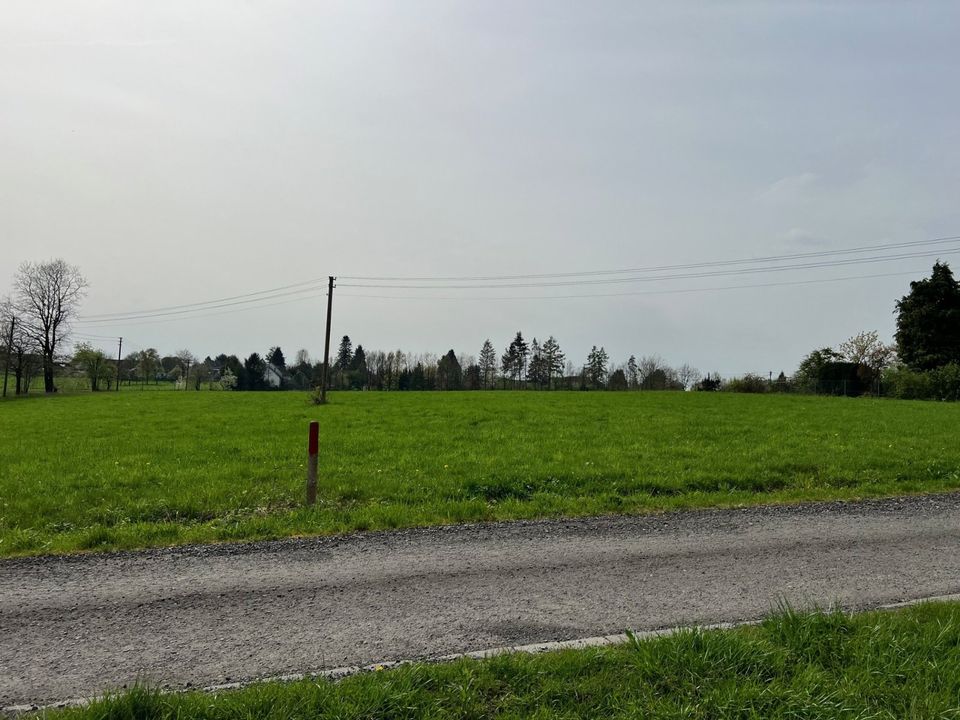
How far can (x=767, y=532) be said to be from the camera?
251 inches

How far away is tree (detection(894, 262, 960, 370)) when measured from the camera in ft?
153

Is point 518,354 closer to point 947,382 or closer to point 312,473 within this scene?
point 947,382

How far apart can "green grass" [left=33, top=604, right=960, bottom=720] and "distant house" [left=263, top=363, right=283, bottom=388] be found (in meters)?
84.5

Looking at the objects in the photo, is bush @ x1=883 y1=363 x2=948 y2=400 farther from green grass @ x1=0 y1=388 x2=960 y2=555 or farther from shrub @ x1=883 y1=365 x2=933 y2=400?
green grass @ x1=0 y1=388 x2=960 y2=555

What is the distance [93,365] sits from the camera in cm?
6431

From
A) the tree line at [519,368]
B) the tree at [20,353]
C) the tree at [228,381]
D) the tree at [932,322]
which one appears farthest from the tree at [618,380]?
the tree at [20,353]

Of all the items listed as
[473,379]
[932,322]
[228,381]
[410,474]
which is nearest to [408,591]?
[410,474]

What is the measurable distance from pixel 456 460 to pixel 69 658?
25.7 ft

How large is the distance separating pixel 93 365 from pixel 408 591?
7372cm

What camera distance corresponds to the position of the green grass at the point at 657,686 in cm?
275

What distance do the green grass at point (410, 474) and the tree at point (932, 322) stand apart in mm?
37566

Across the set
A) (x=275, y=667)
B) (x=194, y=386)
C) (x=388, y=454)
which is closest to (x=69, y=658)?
(x=275, y=667)

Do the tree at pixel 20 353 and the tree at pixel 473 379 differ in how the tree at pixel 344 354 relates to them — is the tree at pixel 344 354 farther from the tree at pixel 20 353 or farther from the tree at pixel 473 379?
the tree at pixel 20 353

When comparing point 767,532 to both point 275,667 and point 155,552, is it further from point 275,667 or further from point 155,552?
point 155,552
